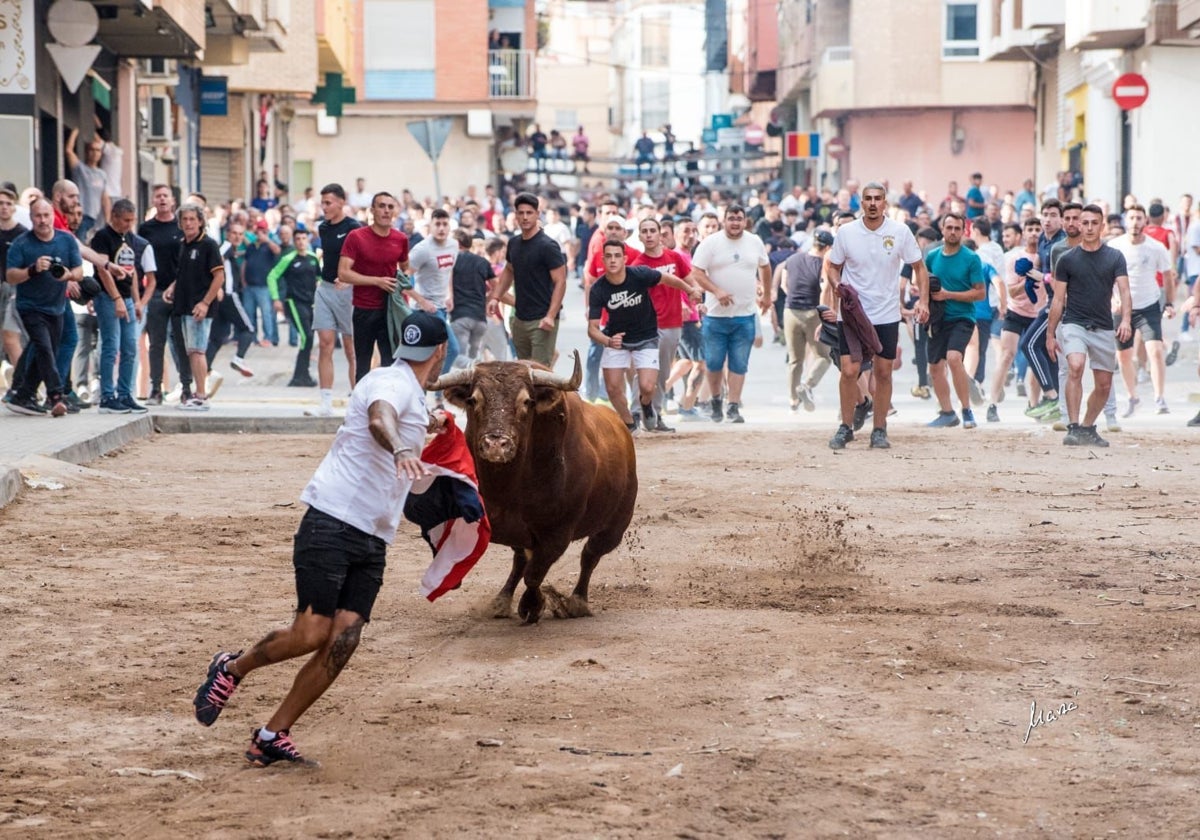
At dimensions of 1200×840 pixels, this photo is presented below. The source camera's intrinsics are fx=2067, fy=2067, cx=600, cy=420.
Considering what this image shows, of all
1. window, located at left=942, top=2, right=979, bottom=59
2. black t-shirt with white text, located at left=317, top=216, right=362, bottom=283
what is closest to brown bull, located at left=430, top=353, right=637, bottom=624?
black t-shirt with white text, located at left=317, top=216, right=362, bottom=283

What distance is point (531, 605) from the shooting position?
9.36 m

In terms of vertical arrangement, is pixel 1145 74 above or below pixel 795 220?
above

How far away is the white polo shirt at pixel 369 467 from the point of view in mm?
6867

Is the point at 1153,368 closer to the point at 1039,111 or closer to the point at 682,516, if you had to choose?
the point at 682,516

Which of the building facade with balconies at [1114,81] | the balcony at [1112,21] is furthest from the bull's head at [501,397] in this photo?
the balcony at [1112,21]

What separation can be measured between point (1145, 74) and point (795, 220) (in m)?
7.17

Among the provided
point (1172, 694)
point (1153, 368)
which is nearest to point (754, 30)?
point (1153, 368)

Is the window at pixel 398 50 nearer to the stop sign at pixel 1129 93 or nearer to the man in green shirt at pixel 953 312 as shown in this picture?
the stop sign at pixel 1129 93

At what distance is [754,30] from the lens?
7669cm

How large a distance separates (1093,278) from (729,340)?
377 centimetres

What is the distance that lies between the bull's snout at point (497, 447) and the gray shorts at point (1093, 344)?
8.94m

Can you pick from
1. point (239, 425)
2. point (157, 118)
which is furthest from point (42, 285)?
point (157, 118)

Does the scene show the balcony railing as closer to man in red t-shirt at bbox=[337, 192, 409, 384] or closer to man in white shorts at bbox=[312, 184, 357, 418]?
man in white shorts at bbox=[312, 184, 357, 418]

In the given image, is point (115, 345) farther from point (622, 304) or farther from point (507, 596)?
point (507, 596)
